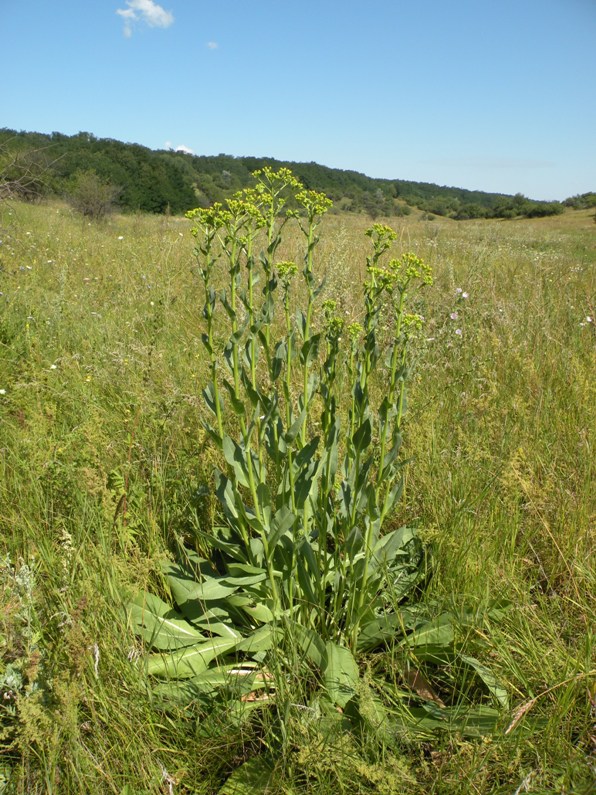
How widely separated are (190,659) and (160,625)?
0.51 feet

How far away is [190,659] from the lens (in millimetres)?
1867

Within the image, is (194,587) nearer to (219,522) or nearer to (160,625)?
(160,625)

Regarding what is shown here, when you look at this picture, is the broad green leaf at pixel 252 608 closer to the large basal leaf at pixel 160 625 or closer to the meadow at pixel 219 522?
the large basal leaf at pixel 160 625

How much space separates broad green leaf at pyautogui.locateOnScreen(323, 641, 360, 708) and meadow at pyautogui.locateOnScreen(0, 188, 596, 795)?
77mm

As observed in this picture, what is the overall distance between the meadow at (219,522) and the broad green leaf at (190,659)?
0.14 metres

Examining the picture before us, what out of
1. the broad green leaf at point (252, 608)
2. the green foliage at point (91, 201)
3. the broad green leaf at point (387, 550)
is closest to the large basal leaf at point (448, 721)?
the broad green leaf at point (387, 550)

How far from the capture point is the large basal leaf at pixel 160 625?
1883 millimetres

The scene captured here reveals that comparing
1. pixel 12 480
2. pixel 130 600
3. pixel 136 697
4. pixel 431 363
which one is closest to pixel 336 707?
pixel 136 697

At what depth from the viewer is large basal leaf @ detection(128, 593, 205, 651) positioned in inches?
74.1

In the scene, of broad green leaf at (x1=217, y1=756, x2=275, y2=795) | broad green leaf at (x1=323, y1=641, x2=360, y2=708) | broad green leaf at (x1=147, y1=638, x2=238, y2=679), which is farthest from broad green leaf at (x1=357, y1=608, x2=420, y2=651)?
broad green leaf at (x1=217, y1=756, x2=275, y2=795)

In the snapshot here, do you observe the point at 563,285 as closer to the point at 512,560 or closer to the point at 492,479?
the point at 492,479

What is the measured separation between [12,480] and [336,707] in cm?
165

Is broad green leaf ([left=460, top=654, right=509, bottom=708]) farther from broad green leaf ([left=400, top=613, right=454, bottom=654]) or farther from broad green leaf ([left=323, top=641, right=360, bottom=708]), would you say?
broad green leaf ([left=323, top=641, right=360, bottom=708])

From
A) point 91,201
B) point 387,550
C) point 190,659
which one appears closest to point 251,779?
point 190,659
